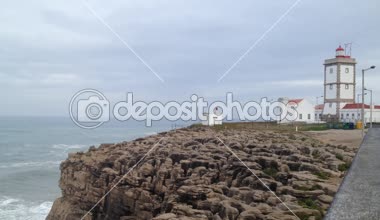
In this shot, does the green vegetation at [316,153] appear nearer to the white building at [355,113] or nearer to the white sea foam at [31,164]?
the white building at [355,113]

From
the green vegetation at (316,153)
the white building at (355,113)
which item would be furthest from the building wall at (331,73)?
the green vegetation at (316,153)

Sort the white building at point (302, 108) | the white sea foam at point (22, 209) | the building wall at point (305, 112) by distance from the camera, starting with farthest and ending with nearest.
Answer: the building wall at point (305, 112) → the white building at point (302, 108) → the white sea foam at point (22, 209)

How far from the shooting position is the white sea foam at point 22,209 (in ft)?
74.4

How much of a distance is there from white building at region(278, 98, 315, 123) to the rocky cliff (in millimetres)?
16648

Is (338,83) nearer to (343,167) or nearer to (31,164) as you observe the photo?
(343,167)

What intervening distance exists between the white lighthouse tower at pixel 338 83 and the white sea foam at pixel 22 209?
26909mm

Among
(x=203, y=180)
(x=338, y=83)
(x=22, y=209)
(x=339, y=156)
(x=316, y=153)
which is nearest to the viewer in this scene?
(x=203, y=180)

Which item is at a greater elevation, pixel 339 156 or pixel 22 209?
pixel 339 156

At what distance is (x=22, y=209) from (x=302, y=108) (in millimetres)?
25160

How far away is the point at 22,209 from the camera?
24344 millimetres

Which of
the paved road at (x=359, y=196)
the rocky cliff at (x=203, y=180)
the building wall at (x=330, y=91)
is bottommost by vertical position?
the rocky cliff at (x=203, y=180)

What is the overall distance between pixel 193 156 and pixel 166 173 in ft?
5.56

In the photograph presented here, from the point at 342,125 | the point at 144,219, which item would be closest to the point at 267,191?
the point at 144,219

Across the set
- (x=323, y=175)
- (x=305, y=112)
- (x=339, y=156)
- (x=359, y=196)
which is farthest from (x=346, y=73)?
(x=359, y=196)
